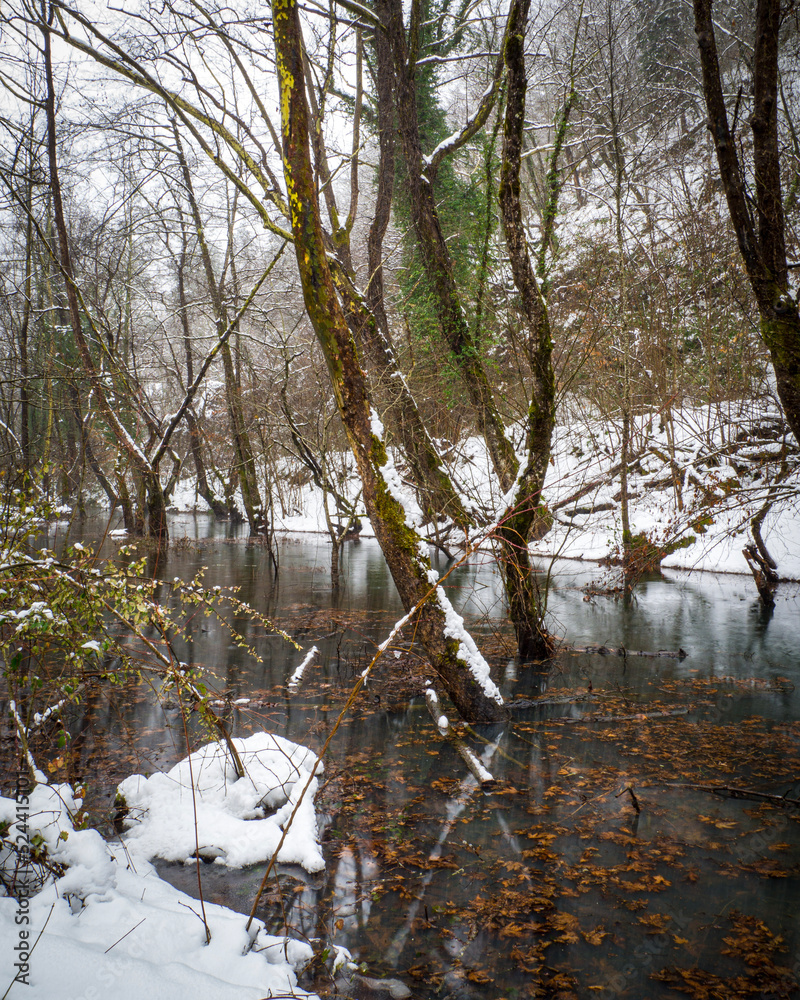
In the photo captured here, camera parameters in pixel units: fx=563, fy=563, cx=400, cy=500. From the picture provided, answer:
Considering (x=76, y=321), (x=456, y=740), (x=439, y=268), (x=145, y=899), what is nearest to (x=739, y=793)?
(x=456, y=740)

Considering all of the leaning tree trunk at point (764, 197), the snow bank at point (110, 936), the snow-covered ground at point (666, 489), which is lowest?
the snow bank at point (110, 936)

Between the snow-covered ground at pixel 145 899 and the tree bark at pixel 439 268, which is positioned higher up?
the tree bark at pixel 439 268

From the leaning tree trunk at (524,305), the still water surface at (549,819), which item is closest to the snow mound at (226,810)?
the still water surface at (549,819)

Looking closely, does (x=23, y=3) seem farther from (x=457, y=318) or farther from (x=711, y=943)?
(x=711, y=943)

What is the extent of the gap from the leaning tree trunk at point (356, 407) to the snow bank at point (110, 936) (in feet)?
8.57

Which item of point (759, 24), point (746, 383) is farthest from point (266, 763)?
point (746, 383)

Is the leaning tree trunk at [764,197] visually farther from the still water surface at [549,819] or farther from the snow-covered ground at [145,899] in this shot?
the snow-covered ground at [145,899]

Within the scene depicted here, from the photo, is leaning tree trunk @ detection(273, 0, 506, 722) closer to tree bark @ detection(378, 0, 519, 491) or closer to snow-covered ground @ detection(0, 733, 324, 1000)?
snow-covered ground @ detection(0, 733, 324, 1000)

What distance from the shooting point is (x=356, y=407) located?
5.19 m

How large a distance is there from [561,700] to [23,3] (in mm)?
12655

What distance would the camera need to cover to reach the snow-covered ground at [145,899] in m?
2.29

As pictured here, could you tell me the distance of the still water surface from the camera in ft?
9.72

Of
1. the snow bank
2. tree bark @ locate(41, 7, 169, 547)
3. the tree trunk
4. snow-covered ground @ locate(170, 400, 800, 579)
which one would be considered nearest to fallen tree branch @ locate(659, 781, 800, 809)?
the snow bank

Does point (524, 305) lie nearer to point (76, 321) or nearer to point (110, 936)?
point (110, 936)
